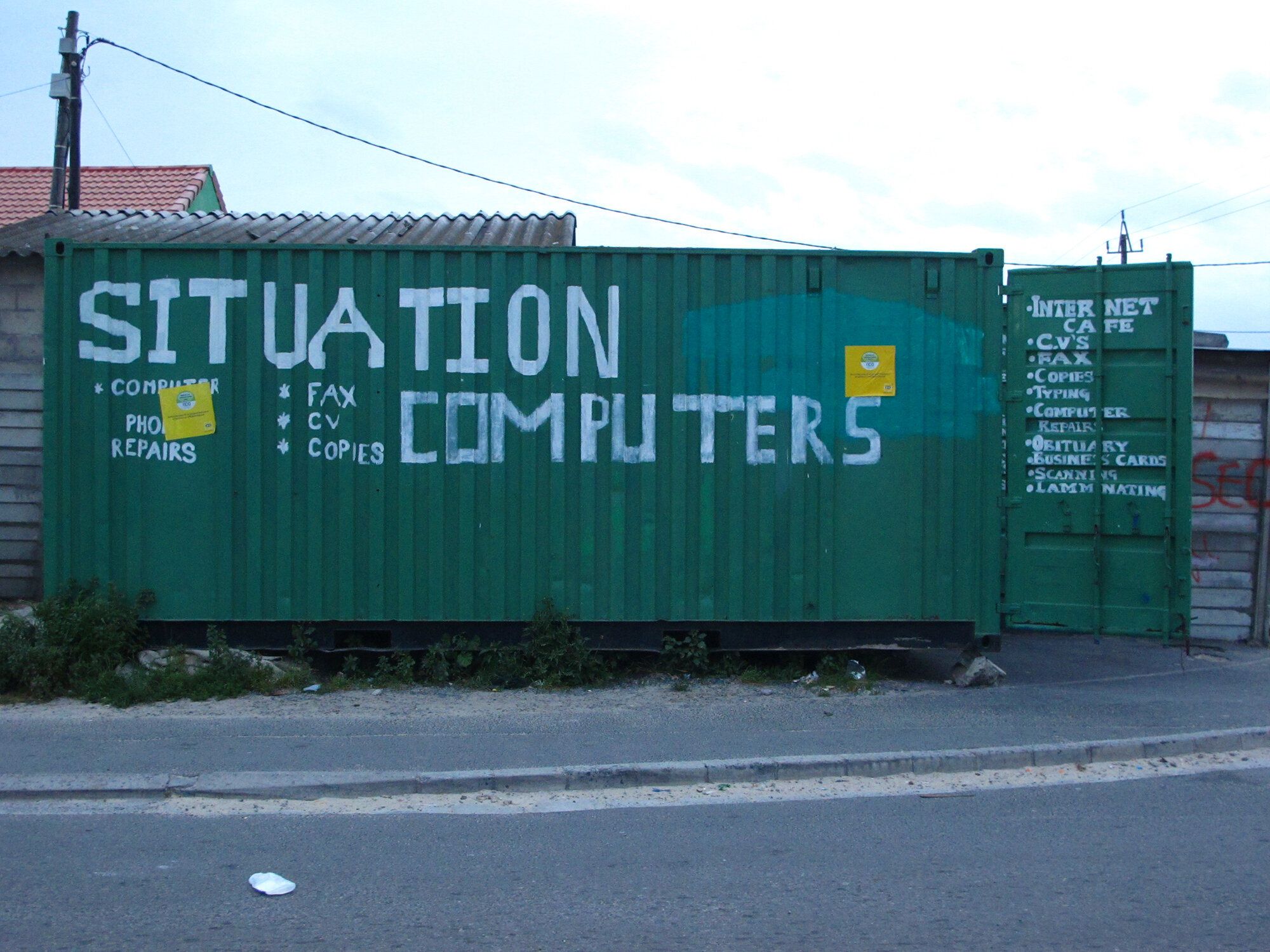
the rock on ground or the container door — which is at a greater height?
the container door

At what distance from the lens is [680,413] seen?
7.41 metres

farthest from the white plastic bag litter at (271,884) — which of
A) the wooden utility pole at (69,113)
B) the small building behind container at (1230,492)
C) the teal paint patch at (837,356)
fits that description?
the wooden utility pole at (69,113)

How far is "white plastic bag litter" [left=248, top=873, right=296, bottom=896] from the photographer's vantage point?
4.24 metres

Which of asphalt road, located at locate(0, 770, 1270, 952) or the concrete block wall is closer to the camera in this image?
asphalt road, located at locate(0, 770, 1270, 952)

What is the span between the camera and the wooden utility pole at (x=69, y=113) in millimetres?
14906

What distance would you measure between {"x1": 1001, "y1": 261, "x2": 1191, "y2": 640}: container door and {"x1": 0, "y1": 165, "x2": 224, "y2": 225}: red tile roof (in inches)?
608

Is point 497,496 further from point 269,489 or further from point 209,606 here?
point 209,606

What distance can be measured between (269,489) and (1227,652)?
27.3 feet

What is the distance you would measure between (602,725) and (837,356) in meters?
3.19

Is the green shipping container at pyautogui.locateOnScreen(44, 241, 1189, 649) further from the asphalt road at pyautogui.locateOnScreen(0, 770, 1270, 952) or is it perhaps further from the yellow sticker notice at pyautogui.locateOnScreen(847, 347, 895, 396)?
the asphalt road at pyautogui.locateOnScreen(0, 770, 1270, 952)

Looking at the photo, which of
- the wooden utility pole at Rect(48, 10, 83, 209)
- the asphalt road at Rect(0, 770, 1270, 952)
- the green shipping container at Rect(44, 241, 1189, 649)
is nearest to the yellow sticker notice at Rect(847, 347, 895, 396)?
the green shipping container at Rect(44, 241, 1189, 649)

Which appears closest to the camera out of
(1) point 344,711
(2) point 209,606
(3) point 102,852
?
(3) point 102,852

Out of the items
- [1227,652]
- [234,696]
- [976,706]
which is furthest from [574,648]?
[1227,652]

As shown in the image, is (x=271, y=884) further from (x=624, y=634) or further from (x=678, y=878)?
(x=624, y=634)
